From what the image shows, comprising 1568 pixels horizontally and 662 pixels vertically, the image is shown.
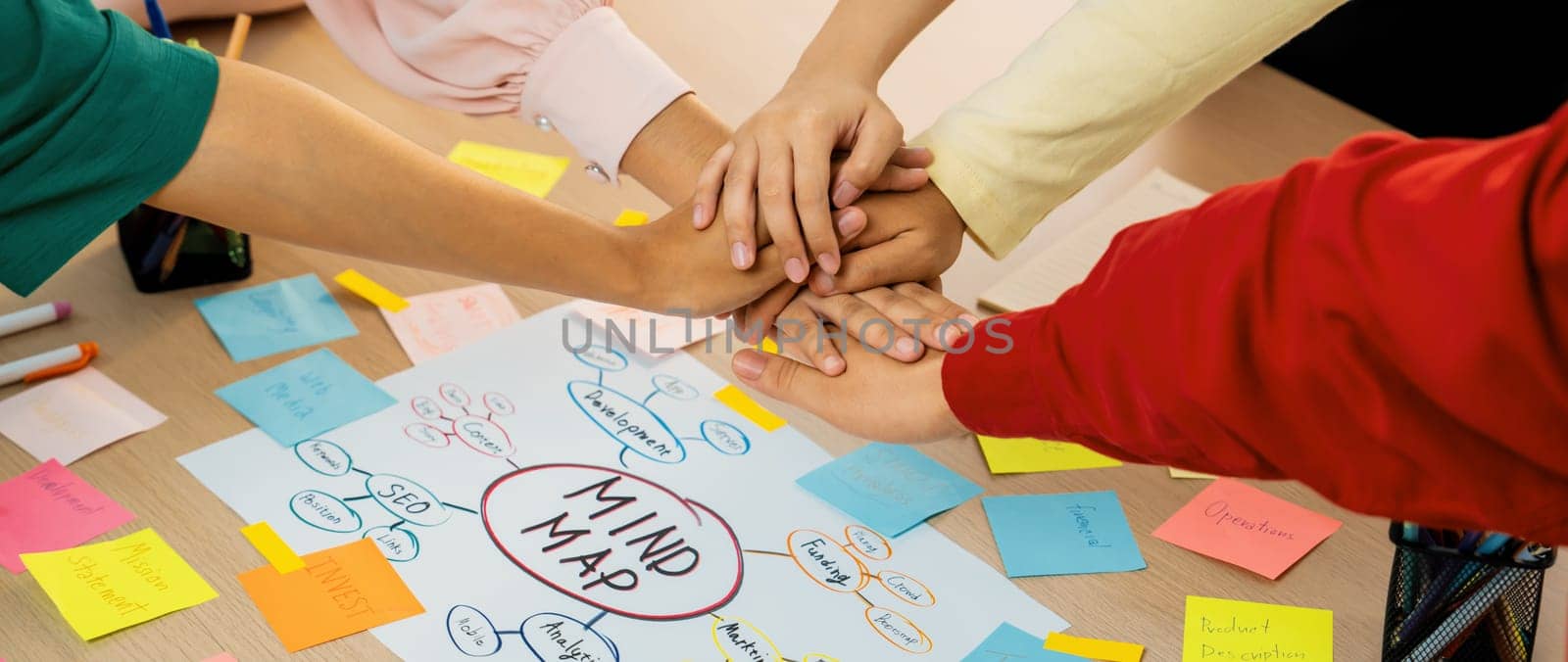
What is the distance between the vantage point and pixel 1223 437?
562mm

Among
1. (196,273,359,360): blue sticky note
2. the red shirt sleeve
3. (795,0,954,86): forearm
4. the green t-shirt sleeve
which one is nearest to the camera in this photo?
the red shirt sleeve

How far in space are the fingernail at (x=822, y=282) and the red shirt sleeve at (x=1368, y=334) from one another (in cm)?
35

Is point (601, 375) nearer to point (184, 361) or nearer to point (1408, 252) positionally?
point (184, 361)

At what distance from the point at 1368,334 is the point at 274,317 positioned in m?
0.71

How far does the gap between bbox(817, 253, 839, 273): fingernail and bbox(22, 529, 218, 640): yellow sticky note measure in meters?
0.45

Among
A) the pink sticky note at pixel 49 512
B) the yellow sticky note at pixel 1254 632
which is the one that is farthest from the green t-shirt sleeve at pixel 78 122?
the yellow sticky note at pixel 1254 632

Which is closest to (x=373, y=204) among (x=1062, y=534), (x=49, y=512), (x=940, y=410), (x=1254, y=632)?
(x=49, y=512)

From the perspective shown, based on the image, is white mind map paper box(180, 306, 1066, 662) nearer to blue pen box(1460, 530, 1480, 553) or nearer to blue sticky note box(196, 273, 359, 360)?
blue sticky note box(196, 273, 359, 360)

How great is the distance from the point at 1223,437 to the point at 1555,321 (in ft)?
0.49

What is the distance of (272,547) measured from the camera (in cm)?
72

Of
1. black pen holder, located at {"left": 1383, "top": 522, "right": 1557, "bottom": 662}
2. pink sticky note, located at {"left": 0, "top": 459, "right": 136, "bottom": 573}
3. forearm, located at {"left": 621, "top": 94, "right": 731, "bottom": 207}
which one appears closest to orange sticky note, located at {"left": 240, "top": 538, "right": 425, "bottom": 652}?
pink sticky note, located at {"left": 0, "top": 459, "right": 136, "bottom": 573}

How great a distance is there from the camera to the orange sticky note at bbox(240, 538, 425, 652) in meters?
0.68

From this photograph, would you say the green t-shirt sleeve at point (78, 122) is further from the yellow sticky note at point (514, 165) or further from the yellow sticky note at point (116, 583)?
the yellow sticky note at point (514, 165)

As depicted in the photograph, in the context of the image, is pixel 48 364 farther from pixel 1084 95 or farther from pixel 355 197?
pixel 1084 95
